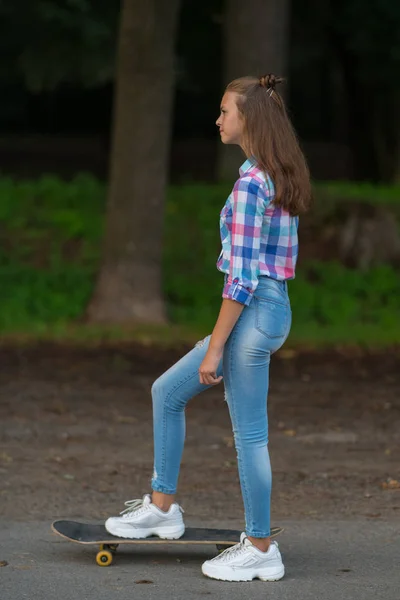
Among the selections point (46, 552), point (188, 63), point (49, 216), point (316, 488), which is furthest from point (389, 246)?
point (46, 552)

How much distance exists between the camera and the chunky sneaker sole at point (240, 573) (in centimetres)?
521

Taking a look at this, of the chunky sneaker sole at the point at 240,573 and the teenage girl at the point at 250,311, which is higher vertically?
the teenage girl at the point at 250,311

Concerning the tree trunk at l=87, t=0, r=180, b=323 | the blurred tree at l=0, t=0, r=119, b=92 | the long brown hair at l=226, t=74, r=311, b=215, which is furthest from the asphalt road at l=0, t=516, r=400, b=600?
the blurred tree at l=0, t=0, r=119, b=92

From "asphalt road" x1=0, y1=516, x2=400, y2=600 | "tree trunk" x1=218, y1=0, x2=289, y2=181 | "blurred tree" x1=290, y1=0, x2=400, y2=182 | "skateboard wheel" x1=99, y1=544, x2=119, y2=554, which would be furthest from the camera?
"blurred tree" x1=290, y1=0, x2=400, y2=182

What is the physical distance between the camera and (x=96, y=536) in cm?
538

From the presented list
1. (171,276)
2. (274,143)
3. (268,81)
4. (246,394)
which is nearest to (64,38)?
(171,276)

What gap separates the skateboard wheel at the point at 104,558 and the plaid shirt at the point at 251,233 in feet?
4.11

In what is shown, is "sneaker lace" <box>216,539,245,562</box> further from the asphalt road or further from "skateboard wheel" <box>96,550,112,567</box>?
"skateboard wheel" <box>96,550,112,567</box>

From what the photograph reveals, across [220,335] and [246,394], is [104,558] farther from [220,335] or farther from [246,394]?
[220,335]

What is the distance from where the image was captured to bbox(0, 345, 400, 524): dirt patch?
6828mm

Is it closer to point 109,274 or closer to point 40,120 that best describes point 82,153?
point 40,120

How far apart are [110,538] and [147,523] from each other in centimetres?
17

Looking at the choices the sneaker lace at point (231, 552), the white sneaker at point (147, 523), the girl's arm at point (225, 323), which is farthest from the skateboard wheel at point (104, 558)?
the girl's arm at point (225, 323)

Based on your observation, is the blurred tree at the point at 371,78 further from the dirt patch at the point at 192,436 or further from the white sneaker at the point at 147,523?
the white sneaker at the point at 147,523
